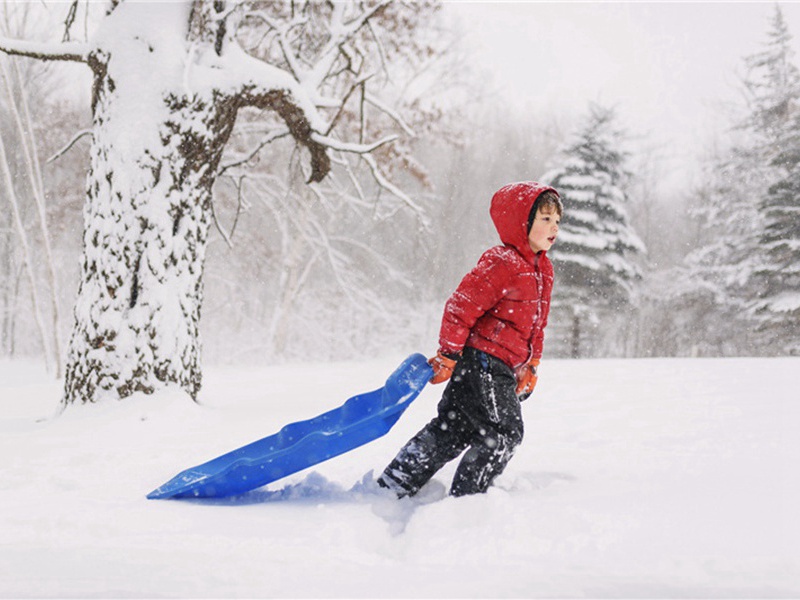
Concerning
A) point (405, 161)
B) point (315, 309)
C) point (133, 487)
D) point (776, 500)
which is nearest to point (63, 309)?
point (315, 309)

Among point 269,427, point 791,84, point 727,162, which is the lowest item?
point 269,427

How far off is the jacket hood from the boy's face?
0.04 m

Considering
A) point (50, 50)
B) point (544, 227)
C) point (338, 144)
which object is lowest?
point (544, 227)

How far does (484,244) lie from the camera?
108ft

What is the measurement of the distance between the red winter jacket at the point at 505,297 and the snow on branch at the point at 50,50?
4.01 metres

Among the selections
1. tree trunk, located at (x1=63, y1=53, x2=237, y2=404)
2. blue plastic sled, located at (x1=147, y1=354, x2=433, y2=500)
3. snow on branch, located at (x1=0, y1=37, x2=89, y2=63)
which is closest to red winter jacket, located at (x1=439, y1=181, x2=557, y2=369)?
blue plastic sled, located at (x1=147, y1=354, x2=433, y2=500)

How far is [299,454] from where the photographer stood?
8.73 ft

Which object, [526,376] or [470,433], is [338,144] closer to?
[526,376]

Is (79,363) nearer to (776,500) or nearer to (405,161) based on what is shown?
(776,500)

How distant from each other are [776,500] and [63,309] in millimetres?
26212

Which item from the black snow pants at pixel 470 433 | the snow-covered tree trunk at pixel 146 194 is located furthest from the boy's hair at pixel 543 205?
the snow-covered tree trunk at pixel 146 194

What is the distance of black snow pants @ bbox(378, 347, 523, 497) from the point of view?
2.64 metres

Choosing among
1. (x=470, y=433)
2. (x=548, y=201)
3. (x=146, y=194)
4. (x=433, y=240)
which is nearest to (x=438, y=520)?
(x=470, y=433)

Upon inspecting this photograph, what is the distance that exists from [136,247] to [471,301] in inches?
123
